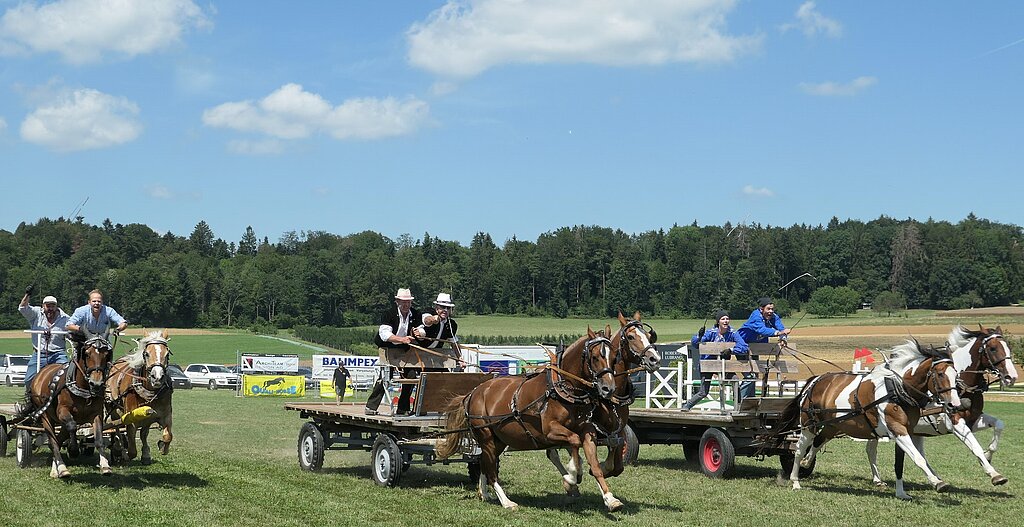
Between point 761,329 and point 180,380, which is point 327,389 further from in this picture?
point 761,329

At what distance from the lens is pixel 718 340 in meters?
16.2

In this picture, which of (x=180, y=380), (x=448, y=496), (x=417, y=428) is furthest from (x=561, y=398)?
(x=180, y=380)

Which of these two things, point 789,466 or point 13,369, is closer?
point 789,466

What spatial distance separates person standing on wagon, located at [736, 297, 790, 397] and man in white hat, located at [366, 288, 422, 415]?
15.9ft

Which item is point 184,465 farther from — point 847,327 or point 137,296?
point 137,296

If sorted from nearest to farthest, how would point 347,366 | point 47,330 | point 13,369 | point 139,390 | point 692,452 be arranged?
point 139,390 < point 47,330 < point 692,452 < point 347,366 < point 13,369

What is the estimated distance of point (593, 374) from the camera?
11047 mm

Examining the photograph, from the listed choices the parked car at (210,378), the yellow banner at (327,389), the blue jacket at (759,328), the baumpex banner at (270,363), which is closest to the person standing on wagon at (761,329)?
the blue jacket at (759,328)

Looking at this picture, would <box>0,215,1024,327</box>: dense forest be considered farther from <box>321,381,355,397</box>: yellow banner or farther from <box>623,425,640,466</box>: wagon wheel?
<box>623,425,640,466</box>: wagon wheel

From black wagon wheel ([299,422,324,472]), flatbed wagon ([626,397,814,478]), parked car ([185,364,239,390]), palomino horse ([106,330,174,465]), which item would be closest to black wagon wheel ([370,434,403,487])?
black wagon wheel ([299,422,324,472])

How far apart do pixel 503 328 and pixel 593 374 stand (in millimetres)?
90750

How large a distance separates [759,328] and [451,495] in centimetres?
523

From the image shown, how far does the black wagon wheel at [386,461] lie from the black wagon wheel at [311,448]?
1.54 metres

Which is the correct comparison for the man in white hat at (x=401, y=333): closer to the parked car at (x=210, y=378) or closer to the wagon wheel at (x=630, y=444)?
the wagon wheel at (x=630, y=444)
